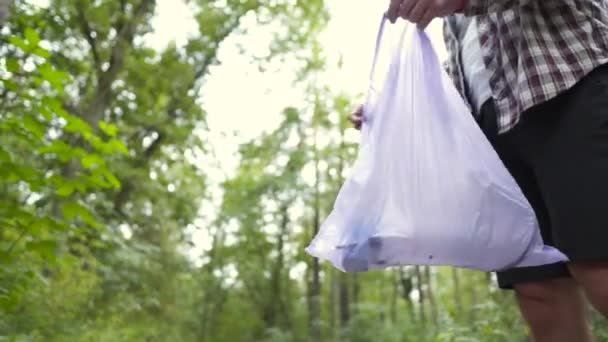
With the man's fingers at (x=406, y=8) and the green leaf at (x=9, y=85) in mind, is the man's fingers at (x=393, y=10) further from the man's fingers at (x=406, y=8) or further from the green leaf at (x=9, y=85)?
the green leaf at (x=9, y=85)

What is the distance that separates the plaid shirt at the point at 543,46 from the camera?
2.52ft

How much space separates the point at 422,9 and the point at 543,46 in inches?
8.1

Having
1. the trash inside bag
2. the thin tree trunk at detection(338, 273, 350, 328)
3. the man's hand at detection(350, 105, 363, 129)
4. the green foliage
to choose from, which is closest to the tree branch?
the green foliage

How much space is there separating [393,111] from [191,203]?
6534 millimetres

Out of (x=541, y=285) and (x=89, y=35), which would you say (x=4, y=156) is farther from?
(x=89, y=35)

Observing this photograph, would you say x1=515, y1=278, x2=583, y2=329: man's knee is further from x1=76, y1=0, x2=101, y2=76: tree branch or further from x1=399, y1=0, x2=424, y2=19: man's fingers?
x1=76, y1=0, x2=101, y2=76: tree branch

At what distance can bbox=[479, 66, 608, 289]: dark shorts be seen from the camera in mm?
697

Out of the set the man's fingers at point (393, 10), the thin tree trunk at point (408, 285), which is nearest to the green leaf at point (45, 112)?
the man's fingers at point (393, 10)

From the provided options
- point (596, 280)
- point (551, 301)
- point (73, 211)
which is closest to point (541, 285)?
point (551, 301)

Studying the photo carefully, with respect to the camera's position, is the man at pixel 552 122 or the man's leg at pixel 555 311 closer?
the man at pixel 552 122

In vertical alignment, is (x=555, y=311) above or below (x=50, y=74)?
below

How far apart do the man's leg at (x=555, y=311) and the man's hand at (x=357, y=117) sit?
48 centimetres

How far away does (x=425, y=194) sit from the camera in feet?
2.74

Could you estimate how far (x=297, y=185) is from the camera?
759 cm
